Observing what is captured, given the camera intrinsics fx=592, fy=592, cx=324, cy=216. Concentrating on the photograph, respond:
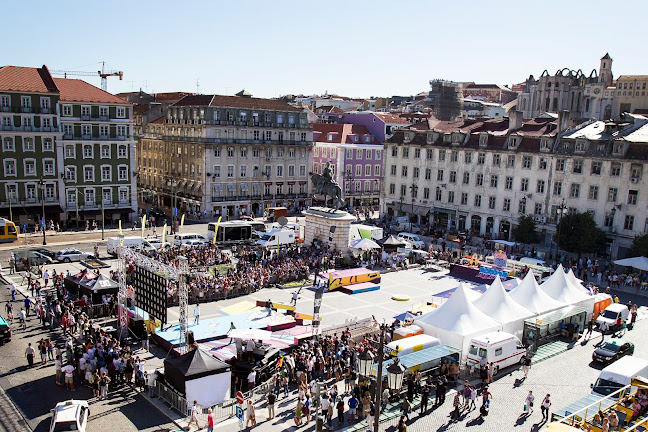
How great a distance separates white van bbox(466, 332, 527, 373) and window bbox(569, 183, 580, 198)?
100 ft

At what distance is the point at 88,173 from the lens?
5925cm

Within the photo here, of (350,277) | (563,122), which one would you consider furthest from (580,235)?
(350,277)

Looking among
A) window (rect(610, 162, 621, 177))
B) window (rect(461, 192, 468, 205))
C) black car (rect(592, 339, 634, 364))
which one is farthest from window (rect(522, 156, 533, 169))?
black car (rect(592, 339, 634, 364))

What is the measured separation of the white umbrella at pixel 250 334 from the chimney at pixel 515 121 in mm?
41669

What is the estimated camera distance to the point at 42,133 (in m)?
55.8

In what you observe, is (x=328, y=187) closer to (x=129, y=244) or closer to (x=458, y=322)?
(x=129, y=244)

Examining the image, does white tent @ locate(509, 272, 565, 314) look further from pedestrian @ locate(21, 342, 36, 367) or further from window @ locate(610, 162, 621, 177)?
pedestrian @ locate(21, 342, 36, 367)

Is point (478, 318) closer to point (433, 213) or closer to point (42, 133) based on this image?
point (433, 213)

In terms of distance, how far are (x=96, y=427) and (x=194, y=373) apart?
364 centimetres

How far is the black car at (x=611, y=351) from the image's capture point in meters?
28.3

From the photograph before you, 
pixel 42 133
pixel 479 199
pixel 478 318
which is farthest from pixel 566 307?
pixel 42 133

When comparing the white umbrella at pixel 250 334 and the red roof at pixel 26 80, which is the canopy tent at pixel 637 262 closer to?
the white umbrella at pixel 250 334

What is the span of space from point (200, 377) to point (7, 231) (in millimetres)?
36265

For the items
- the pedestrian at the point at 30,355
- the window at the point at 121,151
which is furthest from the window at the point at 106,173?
the pedestrian at the point at 30,355
